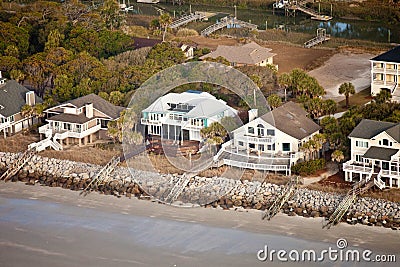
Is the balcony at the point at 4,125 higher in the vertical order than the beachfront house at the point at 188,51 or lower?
lower

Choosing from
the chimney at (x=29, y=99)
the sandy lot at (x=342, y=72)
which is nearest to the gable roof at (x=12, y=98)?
the chimney at (x=29, y=99)

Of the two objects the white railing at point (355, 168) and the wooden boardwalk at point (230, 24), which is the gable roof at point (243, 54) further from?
the white railing at point (355, 168)

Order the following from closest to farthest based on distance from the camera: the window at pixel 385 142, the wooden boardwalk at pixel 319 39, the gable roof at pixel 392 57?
the window at pixel 385 142 → the gable roof at pixel 392 57 → the wooden boardwalk at pixel 319 39

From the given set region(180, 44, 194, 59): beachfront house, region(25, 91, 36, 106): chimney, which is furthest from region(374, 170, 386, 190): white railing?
region(180, 44, 194, 59): beachfront house

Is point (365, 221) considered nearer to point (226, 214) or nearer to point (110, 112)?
point (226, 214)

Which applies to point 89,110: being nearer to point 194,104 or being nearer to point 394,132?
point 194,104

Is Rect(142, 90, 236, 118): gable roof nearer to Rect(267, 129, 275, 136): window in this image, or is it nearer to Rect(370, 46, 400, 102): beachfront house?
Rect(267, 129, 275, 136): window

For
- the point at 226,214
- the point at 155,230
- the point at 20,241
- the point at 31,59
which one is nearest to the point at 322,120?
the point at 226,214

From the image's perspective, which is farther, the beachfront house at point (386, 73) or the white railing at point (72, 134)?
the beachfront house at point (386, 73)
